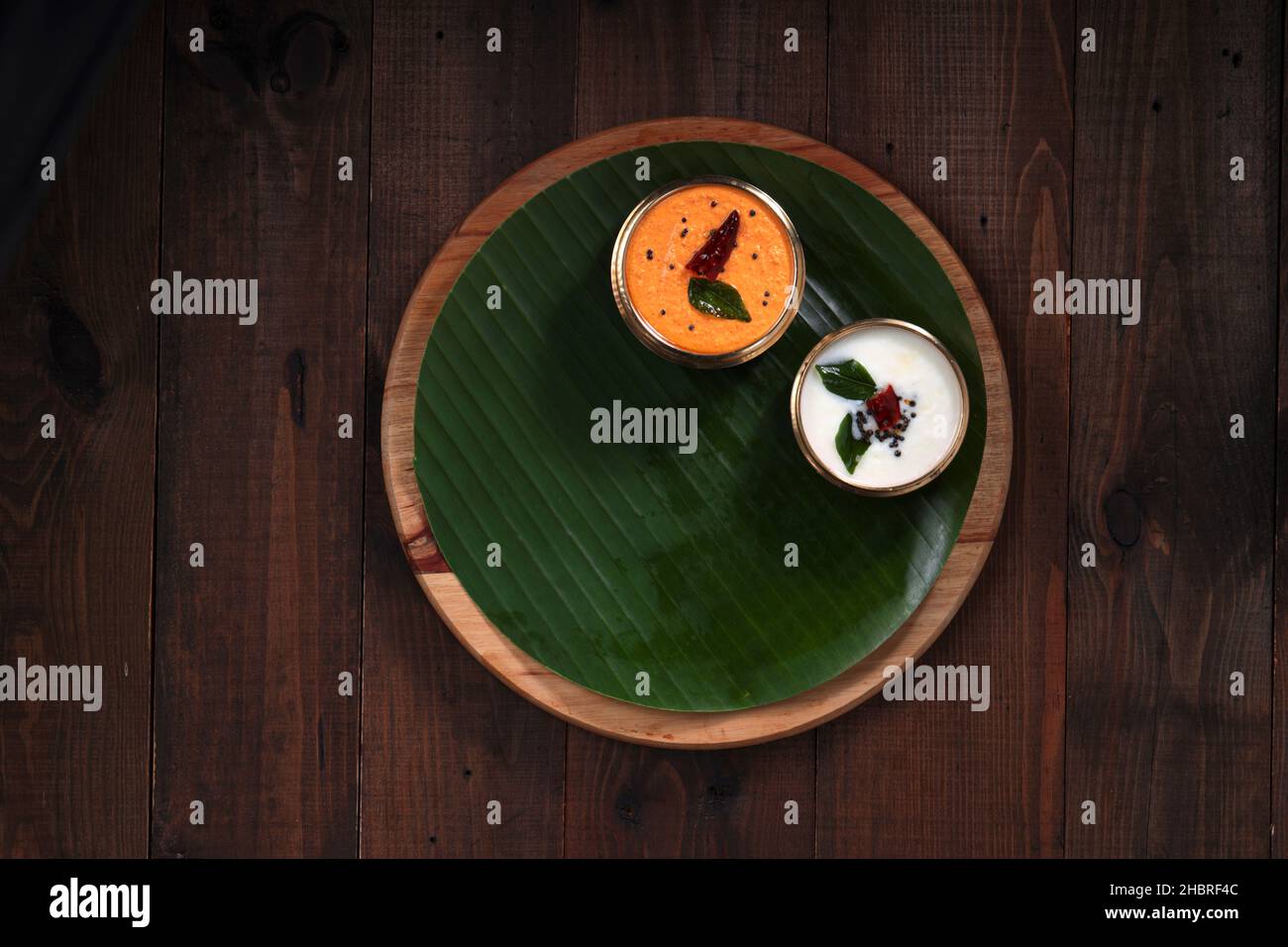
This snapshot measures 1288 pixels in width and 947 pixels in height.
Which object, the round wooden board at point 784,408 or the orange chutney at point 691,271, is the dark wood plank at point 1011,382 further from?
the orange chutney at point 691,271

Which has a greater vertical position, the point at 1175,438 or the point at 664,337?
the point at 664,337

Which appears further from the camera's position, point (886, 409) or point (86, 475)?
point (86, 475)

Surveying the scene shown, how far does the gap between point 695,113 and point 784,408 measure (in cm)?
65

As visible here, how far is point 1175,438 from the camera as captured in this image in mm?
2238

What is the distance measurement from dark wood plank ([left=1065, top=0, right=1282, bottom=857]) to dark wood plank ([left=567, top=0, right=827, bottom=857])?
22.8 inches

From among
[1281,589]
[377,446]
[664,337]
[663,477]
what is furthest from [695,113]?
[1281,589]

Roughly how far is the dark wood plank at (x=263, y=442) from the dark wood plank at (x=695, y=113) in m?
0.49

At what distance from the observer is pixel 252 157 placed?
7.34ft

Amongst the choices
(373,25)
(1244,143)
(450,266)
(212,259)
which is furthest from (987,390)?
(212,259)

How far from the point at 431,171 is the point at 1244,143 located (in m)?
1.69

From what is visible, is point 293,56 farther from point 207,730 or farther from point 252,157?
point 207,730

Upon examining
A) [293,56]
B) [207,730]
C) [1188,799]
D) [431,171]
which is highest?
[293,56]

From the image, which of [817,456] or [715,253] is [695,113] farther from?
[817,456]

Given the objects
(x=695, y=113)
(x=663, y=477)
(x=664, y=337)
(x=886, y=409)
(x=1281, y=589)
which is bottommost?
(x=1281, y=589)
